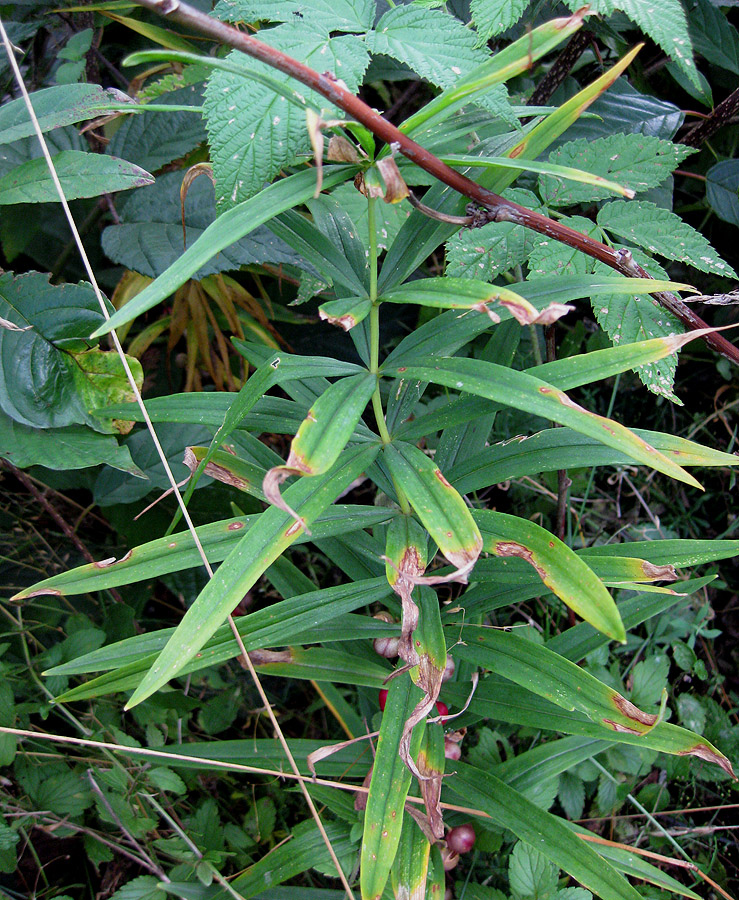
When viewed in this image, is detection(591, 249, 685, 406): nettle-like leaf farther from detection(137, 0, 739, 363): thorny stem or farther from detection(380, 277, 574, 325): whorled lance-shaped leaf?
detection(380, 277, 574, 325): whorled lance-shaped leaf

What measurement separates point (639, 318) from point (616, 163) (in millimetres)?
235

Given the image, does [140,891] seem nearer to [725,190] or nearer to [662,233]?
[662,233]

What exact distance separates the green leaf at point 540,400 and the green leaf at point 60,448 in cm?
45

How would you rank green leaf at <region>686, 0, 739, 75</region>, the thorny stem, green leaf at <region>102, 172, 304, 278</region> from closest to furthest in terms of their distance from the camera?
1. the thorny stem
2. green leaf at <region>102, 172, 304, 278</region>
3. green leaf at <region>686, 0, 739, 75</region>

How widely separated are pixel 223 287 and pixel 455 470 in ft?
1.99

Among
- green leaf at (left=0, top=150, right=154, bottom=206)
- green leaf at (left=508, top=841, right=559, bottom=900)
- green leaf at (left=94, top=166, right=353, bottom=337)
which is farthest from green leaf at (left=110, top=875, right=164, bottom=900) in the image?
green leaf at (left=0, top=150, right=154, bottom=206)

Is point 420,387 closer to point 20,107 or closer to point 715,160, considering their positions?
point 20,107

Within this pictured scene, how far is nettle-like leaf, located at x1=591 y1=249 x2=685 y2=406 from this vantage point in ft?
2.59

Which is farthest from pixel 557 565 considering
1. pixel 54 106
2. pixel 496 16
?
pixel 54 106

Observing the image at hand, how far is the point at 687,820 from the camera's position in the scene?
111 cm

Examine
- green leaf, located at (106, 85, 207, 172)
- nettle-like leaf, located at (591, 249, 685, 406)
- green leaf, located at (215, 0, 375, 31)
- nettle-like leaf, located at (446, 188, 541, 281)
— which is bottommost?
nettle-like leaf, located at (591, 249, 685, 406)

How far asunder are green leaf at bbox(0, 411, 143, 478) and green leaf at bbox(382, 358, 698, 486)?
452mm

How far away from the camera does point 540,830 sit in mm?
745

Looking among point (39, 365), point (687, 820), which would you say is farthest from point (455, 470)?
point (687, 820)
